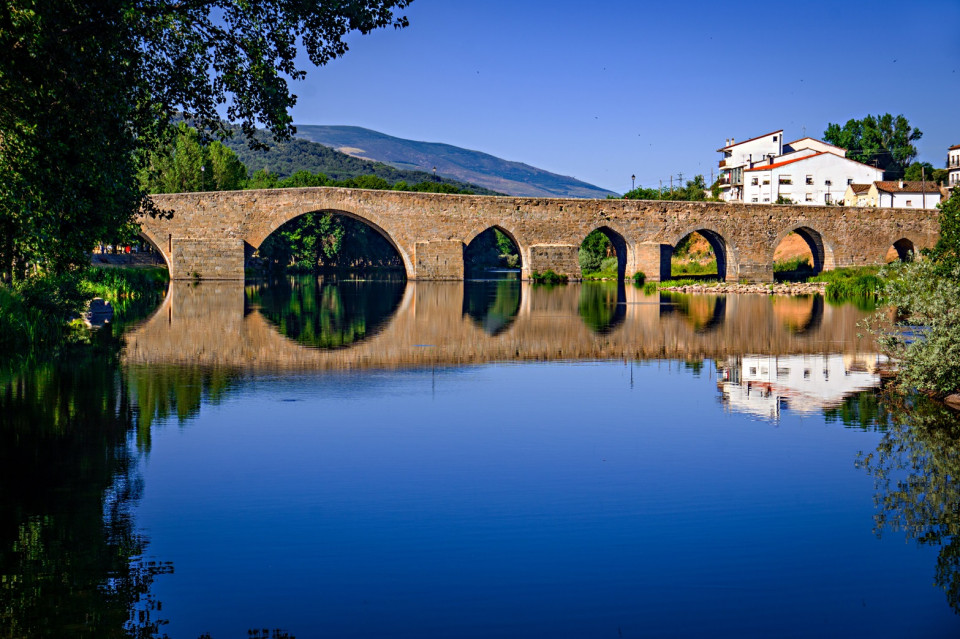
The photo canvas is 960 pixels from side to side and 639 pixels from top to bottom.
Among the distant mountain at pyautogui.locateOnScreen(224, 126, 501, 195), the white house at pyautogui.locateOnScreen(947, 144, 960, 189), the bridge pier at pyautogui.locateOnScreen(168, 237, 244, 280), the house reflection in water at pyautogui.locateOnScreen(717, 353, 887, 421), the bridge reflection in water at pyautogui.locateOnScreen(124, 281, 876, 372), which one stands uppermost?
the distant mountain at pyautogui.locateOnScreen(224, 126, 501, 195)

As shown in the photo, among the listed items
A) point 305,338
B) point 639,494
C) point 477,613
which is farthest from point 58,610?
point 305,338

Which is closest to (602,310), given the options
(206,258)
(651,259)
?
(651,259)

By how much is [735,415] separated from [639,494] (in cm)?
369

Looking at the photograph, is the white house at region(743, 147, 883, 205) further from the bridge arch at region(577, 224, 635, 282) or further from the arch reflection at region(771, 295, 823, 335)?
the arch reflection at region(771, 295, 823, 335)

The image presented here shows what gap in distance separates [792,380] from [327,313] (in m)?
15.4

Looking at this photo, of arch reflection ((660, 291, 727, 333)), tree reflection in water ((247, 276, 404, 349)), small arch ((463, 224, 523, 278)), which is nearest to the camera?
tree reflection in water ((247, 276, 404, 349))

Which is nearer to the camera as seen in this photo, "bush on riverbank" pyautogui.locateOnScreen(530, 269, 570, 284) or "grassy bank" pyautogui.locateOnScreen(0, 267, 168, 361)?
"grassy bank" pyautogui.locateOnScreen(0, 267, 168, 361)

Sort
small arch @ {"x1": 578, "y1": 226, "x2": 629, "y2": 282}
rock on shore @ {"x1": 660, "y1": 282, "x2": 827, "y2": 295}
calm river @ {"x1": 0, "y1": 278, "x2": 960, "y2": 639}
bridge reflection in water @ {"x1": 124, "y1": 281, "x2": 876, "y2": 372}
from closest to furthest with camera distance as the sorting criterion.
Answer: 1. calm river @ {"x1": 0, "y1": 278, "x2": 960, "y2": 639}
2. bridge reflection in water @ {"x1": 124, "y1": 281, "x2": 876, "y2": 372}
3. rock on shore @ {"x1": 660, "y1": 282, "x2": 827, "y2": 295}
4. small arch @ {"x1": 578, "y1": 226, "x2": 629, "y2": 282}

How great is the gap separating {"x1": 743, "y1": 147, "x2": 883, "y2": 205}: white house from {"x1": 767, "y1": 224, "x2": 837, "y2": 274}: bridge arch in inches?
795

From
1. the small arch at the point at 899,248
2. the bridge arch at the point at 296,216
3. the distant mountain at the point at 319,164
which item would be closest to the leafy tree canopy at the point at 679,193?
the small arch at the point at 899,248

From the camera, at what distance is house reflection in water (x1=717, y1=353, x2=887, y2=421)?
1063cm

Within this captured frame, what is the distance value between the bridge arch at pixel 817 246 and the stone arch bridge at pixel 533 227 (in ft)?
0.24

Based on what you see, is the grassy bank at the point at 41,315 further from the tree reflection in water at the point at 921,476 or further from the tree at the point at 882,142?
the tree at the point at 882,142

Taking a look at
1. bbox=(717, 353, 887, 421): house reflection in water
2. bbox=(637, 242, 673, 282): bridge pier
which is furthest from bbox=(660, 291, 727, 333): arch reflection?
bbox=(637, 242, 673, 282): bridge pier
